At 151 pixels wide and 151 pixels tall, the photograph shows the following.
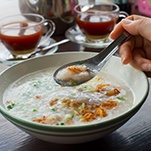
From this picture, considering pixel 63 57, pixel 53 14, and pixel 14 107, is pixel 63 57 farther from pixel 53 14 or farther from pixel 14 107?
pixel 53 14

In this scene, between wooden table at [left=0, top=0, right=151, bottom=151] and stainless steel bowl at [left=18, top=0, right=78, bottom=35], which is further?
stainless steel bowl at [left=18, top=0, right=78, bottom=35]

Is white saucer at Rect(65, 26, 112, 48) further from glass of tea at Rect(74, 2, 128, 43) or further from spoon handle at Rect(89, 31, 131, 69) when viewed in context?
spoon handle at Rect(89, 31, 131, 69)

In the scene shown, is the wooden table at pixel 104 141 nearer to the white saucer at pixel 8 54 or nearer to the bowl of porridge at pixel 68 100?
the bowl of porridge at pixel 68 100

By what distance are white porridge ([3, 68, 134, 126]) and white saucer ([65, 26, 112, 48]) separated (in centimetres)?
39

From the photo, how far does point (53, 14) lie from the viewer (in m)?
1.63

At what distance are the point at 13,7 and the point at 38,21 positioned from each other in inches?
20.6

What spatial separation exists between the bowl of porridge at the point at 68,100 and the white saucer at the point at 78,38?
34cm

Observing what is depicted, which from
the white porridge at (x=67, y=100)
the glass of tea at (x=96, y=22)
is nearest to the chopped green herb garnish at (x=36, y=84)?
the white porridge at (x=67, y=100)

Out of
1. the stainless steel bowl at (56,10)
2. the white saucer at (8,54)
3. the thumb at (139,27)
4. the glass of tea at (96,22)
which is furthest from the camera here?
the stainless steel bowl at (56,10)

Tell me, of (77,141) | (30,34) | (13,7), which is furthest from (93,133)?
(13,7)

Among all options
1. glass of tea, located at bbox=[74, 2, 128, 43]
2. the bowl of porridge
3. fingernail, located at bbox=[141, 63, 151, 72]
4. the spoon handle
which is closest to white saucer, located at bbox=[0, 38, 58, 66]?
glass of tea, located at bbox=[74, 2, 128, 43]

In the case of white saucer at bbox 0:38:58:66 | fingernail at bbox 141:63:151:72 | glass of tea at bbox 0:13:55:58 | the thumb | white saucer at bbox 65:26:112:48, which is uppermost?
the thumb

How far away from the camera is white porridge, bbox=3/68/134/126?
85 centimetres

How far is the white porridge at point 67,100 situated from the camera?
0.85 meters
